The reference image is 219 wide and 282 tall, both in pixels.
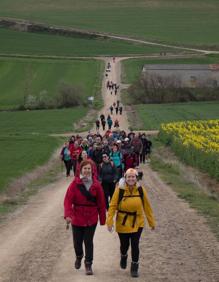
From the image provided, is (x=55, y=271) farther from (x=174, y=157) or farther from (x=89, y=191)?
(x=174, y=157)

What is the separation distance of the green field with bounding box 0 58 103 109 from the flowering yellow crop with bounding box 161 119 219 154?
36.1m

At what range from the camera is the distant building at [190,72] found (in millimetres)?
91912

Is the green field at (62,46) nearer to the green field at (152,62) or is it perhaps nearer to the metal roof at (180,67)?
the green field at (152,62)

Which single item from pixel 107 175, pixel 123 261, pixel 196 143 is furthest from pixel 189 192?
pixel 196 143

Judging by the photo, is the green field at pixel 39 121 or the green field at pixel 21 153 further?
the green field at pixel 39 121

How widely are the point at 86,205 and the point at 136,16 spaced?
16126cm

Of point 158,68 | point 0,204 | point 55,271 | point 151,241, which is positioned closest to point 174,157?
point 0,204

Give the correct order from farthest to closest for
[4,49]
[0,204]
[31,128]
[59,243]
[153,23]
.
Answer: [153,23] < [4,49] < [31,128] < [0,204] < [59,243]

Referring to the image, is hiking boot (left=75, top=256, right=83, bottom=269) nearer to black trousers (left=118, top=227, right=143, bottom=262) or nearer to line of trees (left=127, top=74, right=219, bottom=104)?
black trousers (left=118, top=227, right=143, bottom=262)

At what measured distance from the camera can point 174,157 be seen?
37.2 meters

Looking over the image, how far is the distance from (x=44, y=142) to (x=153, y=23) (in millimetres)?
119912

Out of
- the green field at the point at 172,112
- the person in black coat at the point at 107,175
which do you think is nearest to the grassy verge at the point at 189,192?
the person in black coat at the point at 107,175

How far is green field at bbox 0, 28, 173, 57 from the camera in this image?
126 m

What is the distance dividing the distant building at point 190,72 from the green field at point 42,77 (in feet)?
26.1
